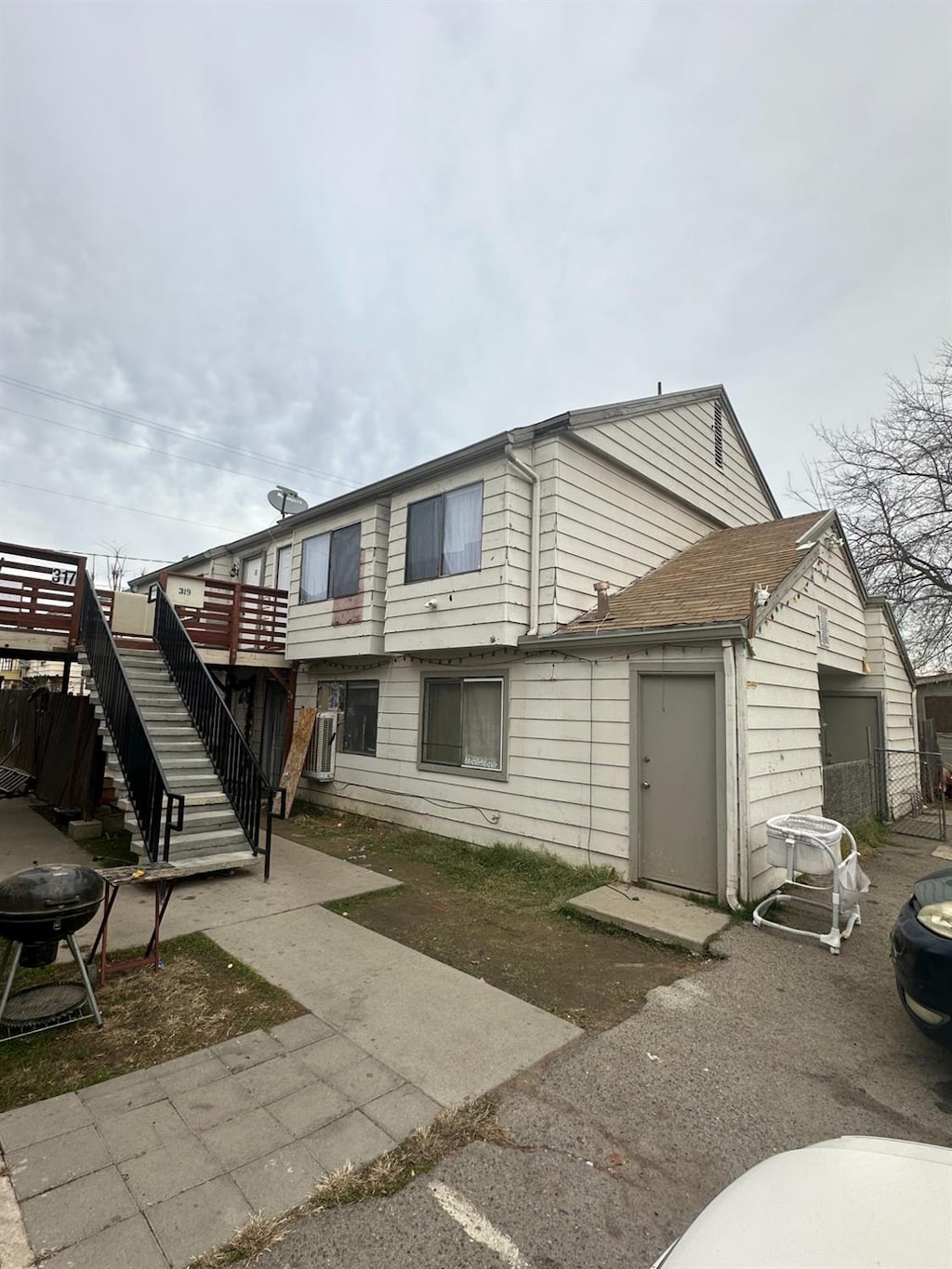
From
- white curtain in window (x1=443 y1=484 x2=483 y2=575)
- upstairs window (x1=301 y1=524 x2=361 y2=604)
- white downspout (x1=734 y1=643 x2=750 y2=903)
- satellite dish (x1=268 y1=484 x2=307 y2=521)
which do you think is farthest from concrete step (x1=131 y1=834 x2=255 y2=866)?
satellite dish (x1=268 y1=484 x2=307 y2=521)

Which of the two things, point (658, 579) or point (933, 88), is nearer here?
point (933, 88)

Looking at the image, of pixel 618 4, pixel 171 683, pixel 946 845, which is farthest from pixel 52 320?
pixel 946 845

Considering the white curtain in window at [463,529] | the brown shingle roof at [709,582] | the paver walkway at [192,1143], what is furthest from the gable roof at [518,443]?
the paver walkway at [192,1143]

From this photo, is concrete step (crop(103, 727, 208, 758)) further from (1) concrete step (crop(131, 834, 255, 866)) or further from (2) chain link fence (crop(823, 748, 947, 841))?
(2) chain link fence (crop(823, 748, 947, 841))

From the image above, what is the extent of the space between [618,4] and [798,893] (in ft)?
34.0

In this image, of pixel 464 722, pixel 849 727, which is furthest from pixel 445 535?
pixel 849 727

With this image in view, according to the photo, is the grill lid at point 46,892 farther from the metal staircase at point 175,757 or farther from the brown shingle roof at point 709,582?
the brown shingle roof at point 709,582

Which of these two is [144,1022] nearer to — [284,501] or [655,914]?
[655,914]

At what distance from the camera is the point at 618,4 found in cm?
675

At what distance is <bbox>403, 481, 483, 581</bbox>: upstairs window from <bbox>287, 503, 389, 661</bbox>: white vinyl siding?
80 centimetres

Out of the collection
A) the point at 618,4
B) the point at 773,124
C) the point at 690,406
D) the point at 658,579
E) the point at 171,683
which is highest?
the point at 618,4

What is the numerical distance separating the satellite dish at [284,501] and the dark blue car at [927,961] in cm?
1251

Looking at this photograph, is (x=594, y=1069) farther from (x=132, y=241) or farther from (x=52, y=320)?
(x=52, y=320)

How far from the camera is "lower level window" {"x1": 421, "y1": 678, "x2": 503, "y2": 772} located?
26.4 feet
